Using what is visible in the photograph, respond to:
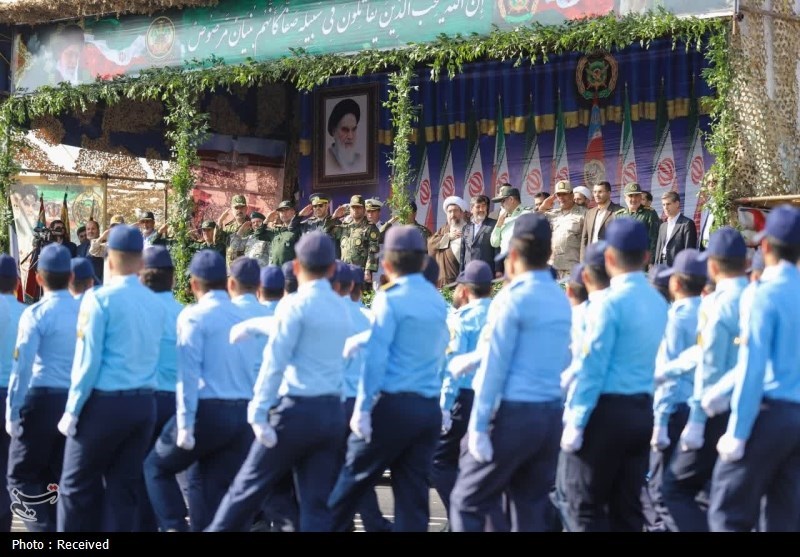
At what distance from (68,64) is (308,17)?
3965 millimetres

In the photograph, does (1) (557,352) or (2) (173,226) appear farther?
(2) (173,226)

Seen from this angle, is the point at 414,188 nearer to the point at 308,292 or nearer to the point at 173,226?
the point at 173,226

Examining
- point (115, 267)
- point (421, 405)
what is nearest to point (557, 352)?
point (421, 405)

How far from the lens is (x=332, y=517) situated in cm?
746

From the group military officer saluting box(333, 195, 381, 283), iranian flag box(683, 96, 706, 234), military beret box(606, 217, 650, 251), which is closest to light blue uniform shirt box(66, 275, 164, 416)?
military beret box(606, 217, 650, 251)

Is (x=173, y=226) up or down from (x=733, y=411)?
up

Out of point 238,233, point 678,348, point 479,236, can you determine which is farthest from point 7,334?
point 238,233

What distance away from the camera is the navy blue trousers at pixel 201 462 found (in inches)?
312

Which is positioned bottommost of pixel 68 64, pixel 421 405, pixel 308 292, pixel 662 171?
pixel 421 405

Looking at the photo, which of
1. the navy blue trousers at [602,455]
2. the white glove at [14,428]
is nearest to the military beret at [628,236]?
the navy blue trousers at [602,455]

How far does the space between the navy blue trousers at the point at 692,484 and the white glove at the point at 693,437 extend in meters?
0.08

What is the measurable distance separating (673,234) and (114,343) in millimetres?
7947

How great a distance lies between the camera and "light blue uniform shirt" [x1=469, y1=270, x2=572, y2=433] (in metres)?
6.86

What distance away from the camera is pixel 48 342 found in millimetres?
8633
